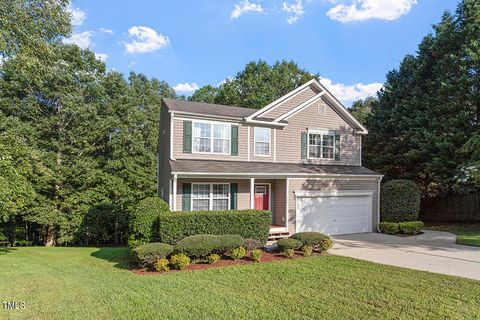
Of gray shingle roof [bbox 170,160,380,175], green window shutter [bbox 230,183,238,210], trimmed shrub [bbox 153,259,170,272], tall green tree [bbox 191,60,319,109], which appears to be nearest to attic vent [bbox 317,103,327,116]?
gray shingle roof [bbox 170,160,380,175]

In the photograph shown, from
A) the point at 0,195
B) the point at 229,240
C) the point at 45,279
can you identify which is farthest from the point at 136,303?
the point at 0,195

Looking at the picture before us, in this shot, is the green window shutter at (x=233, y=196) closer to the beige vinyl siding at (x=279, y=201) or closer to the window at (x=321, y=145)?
the beige vinyl siding at (x=279, y=201)

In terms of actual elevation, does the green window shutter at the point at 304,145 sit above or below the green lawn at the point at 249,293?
above

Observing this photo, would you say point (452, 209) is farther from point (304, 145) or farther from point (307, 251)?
point (307, 251)

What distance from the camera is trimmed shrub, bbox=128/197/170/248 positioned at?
10828mm

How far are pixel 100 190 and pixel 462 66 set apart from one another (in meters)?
23.8

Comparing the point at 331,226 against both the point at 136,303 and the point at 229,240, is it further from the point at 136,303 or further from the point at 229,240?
the point at 136,303

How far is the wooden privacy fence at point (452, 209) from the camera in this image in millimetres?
21328

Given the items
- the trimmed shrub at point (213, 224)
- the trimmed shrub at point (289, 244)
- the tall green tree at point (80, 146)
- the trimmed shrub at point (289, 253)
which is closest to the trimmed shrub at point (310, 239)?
the trimmed shrub at point (289, 244)

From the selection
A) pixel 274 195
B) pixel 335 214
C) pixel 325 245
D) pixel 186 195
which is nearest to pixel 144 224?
pixel 186 195

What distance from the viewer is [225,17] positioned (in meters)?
17.6

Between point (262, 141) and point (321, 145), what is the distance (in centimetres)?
353

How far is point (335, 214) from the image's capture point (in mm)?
16922

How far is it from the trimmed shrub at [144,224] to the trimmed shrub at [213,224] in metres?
0.35
